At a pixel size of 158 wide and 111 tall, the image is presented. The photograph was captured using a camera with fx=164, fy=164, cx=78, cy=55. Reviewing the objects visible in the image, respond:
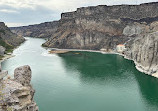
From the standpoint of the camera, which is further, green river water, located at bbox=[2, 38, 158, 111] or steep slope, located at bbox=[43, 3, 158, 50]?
steep slope, located at bbox=[43, 3, 158, 50]

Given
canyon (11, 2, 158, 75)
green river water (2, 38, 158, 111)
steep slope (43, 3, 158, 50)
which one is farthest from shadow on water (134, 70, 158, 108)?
steep slope (43, 3, 158, 50)

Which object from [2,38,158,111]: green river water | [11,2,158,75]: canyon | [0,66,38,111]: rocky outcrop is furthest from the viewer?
[11,2,158,75]: canyon

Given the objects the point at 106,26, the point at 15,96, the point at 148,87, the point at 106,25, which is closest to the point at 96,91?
the point at 148,87

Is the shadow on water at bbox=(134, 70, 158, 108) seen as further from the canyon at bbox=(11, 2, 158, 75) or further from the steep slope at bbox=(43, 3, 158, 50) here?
the steep slope at bbox=(43, 3, 158, 50)

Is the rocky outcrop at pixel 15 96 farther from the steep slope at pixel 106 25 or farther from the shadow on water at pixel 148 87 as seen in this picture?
the steep slope at pixel 106 25

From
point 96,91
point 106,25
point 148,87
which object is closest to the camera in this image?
point 96,91

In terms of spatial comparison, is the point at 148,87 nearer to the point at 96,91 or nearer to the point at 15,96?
the point at 96,91

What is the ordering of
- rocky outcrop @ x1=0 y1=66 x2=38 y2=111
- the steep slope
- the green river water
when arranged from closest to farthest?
rocky outcrop @ x1=0 y1=66 x2=38 y2=111 → the green river water → the steep slope

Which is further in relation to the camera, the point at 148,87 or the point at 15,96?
the point at 148,87

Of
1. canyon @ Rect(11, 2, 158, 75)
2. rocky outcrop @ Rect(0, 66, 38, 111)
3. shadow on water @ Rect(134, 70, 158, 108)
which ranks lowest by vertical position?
shadow on water @ Rect(134, 70, 158, 108)

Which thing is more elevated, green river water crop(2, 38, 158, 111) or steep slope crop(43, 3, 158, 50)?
steep slope crop(43, 3, 158, 50)

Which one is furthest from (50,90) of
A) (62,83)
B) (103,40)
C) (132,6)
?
(132,6)

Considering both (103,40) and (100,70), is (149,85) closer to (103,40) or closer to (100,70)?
(100,70)
